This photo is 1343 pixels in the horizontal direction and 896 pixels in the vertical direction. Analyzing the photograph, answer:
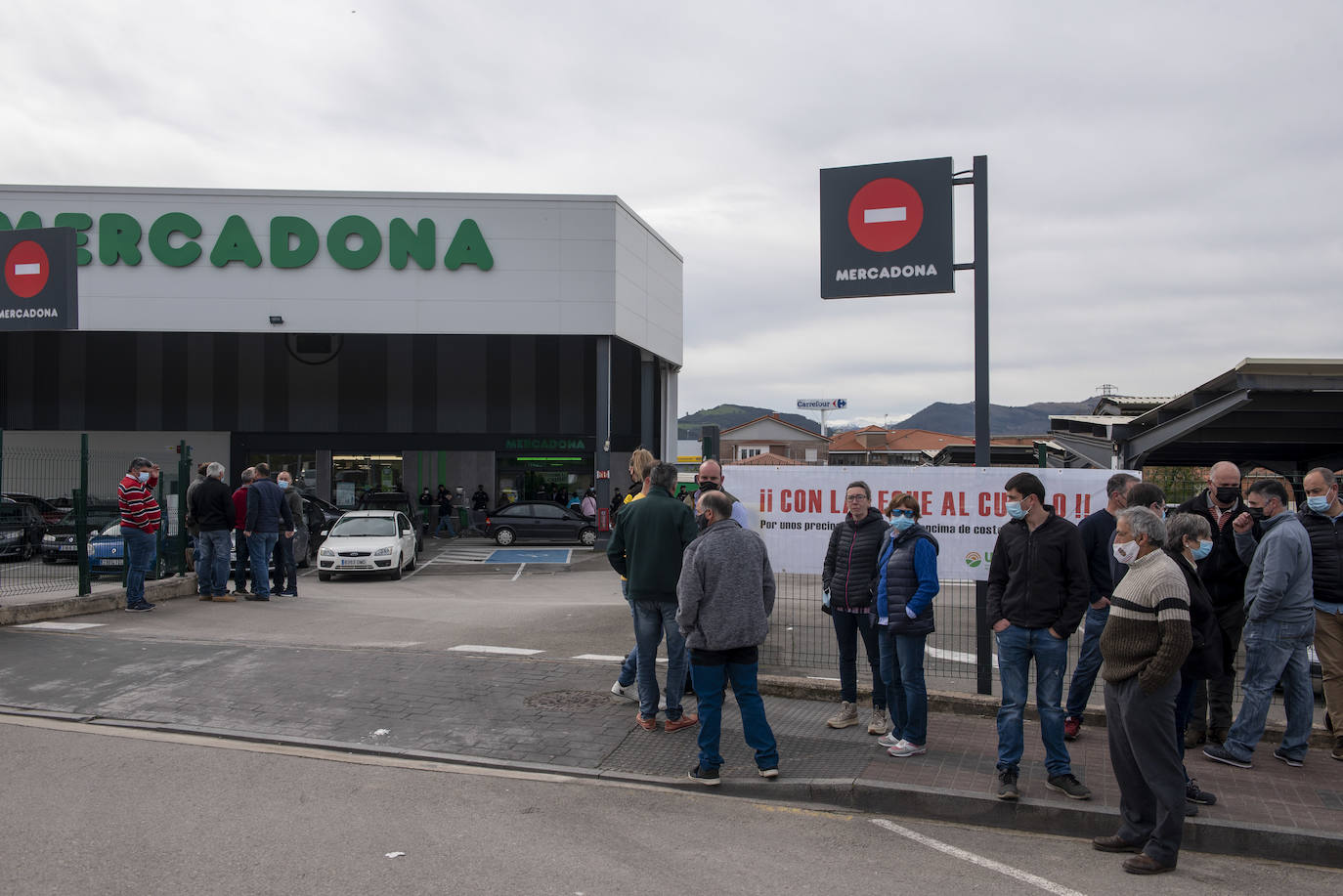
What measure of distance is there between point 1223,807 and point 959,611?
3985mm

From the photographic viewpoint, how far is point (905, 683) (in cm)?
643

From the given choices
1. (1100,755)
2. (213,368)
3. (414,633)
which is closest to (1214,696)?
(1100,755)

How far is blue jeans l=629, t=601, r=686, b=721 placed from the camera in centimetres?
698

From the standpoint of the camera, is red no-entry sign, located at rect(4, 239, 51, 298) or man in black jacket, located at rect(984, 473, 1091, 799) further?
red no-entry sign, located at rect(4, 239, 51, 298)

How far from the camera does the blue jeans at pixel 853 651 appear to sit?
22.3ft

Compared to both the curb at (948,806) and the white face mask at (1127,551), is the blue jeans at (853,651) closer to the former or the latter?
→ the curb at (948,806)

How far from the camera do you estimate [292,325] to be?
29.0 metres

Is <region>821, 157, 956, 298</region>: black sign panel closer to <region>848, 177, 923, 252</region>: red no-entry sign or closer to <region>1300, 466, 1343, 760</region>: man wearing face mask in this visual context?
<region>848, 177, 923, 252</region>: red no-entry sign

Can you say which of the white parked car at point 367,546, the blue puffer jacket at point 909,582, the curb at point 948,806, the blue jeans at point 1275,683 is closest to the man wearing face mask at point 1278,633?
the blue jeans at point 1275,683

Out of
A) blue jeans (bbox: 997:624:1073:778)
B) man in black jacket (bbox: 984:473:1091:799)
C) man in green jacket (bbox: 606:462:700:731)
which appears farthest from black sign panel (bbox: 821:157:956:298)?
blue jeans (bbox: 997:624:1073:778)

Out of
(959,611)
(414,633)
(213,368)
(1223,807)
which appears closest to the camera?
(1223,807)

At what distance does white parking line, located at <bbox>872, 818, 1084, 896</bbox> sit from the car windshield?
1570cm

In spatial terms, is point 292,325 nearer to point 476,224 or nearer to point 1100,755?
point 476,224

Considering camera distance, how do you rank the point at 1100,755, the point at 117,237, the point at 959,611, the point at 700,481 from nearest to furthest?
the point at 1100,755
the point at 700,481
the point at 959,611
the point at 117,237
